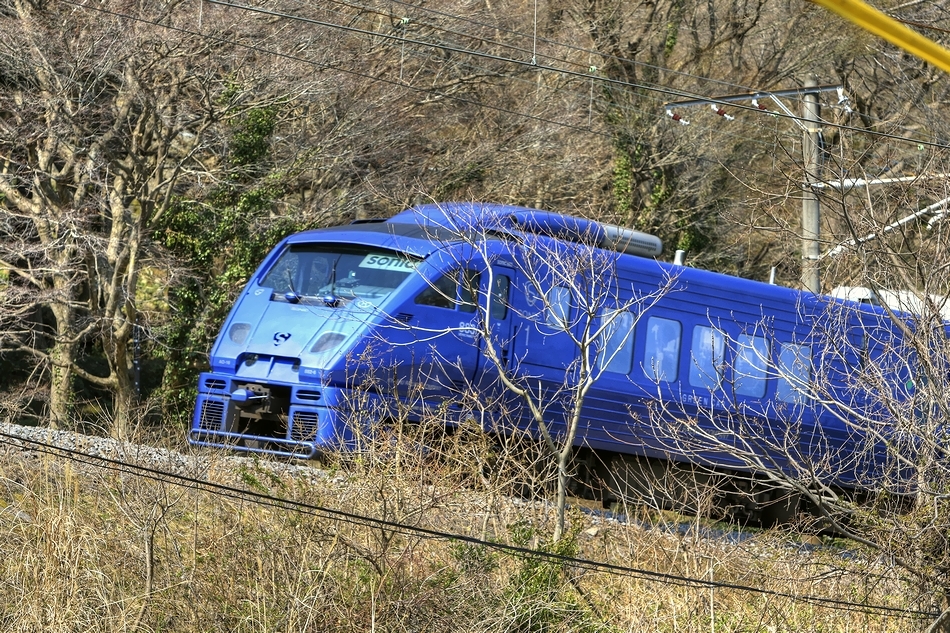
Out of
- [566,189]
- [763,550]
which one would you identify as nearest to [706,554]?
[763,550]

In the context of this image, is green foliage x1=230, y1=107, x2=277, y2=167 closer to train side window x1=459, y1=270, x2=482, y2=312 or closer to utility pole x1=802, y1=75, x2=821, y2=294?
train side window x1=459, y1=270, x2=482, y2=312

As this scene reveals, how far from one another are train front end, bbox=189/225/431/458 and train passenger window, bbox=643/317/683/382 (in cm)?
309

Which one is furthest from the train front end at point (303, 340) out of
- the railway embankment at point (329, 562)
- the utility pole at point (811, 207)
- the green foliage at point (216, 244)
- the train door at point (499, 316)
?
the green foliage at point (216, 244)

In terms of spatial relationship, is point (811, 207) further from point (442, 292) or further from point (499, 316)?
point (442, 292)

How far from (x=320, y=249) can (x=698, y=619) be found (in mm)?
6323

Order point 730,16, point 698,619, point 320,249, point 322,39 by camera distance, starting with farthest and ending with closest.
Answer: point 730,16
point 322,39
point 320,249
point 698,619

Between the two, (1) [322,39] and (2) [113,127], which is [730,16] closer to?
(1) [322,39]

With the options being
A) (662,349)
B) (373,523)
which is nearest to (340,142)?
Answer: (662,349)

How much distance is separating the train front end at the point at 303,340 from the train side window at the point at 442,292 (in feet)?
0.81

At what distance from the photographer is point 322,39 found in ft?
63.4

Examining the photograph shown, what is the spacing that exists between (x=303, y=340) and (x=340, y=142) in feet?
27.9

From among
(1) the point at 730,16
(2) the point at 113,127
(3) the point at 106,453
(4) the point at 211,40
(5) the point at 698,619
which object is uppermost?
Result: (1) the point at 730,16

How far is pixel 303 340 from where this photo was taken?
12.6m

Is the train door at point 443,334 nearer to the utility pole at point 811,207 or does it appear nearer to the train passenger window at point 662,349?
the train passenger window at point 662,349
